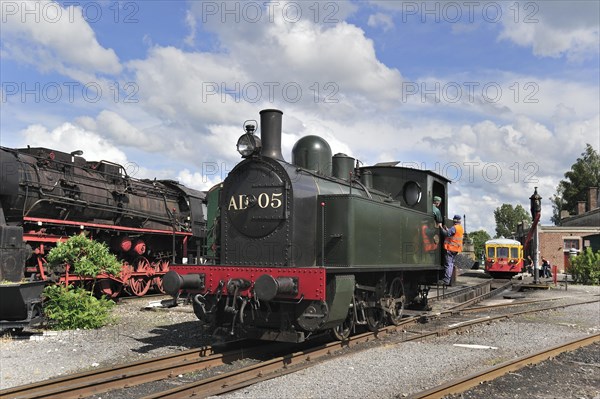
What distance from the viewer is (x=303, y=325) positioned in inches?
274

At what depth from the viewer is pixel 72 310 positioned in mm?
9547

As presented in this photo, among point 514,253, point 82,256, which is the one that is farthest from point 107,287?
point 514,253

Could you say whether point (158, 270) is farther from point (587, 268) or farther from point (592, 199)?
point (592, 199)

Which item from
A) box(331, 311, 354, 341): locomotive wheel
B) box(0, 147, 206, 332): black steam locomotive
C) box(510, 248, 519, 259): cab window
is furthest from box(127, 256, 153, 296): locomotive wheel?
box(510, 248, 519, 259): cab window

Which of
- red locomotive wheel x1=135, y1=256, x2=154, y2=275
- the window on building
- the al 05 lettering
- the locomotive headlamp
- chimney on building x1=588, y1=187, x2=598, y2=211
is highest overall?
chimney on building x1=588, y1=187, x2=598, y2=211

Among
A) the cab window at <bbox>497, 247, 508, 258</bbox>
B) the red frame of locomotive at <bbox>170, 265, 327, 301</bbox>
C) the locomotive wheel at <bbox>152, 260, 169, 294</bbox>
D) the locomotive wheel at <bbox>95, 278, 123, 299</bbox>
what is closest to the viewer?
the red frame of locomotive at <bbox>170, 265, 327, 301</bbox>

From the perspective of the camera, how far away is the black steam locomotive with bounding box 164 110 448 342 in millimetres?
6953

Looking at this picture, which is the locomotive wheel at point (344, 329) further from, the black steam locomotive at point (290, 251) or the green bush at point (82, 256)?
the green bush at point (82, 256)

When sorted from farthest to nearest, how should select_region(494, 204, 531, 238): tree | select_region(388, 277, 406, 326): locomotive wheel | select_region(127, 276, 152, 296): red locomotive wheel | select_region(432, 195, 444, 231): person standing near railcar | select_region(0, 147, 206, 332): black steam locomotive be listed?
1. select_region(494, 204, 531, 238): tree
2. select_region(127, 276, 152, 296): red locomotive wheel
3. select_region(0, 147, 206, 332): black steam locomotive
4. select_region(432, 195, 444, 231): person standing near railcar
5. select_region(388, 277, 406, 326): locomotive wheel

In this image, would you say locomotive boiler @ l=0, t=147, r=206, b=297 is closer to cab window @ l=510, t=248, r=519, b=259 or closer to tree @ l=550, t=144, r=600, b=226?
cab window @ l=510, t=248, r=519, b=259

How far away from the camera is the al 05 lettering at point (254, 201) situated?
7590 mm

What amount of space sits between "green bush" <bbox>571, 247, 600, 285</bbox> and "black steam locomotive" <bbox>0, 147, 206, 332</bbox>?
63.4ft

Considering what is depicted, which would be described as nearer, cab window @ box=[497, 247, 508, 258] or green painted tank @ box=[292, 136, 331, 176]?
green painted tank @ box=[292, 136, 331, 176]

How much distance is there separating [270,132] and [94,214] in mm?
7626
